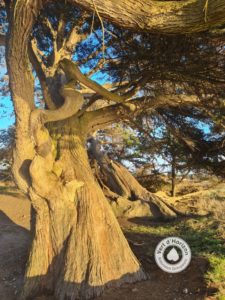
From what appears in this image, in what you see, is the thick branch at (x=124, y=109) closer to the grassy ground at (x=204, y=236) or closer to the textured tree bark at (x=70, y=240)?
the textured tree bark at (x=70, y=240)

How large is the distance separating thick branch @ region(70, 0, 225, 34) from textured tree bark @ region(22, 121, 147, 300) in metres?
2.83

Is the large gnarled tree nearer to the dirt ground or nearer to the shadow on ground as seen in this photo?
the shadow on ground

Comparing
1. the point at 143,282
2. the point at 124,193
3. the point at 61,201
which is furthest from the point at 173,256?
the point at 124,193

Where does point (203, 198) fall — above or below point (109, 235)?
above

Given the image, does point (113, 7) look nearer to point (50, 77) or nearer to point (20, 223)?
point (50, 77)

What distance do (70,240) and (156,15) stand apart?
417cm

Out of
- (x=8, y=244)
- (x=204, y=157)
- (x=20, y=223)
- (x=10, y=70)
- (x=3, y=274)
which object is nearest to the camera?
(x=10, y=70)

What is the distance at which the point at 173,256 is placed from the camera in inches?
283

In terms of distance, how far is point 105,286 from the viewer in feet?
21.4

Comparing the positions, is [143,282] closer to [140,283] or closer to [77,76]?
[140,283]

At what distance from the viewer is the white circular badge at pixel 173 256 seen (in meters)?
6.83

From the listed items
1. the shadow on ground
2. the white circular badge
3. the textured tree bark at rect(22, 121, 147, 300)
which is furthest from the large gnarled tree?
the white circular badge

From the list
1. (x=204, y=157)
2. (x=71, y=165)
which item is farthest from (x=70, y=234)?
(x=204, y=157)

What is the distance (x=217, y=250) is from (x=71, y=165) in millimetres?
3286
